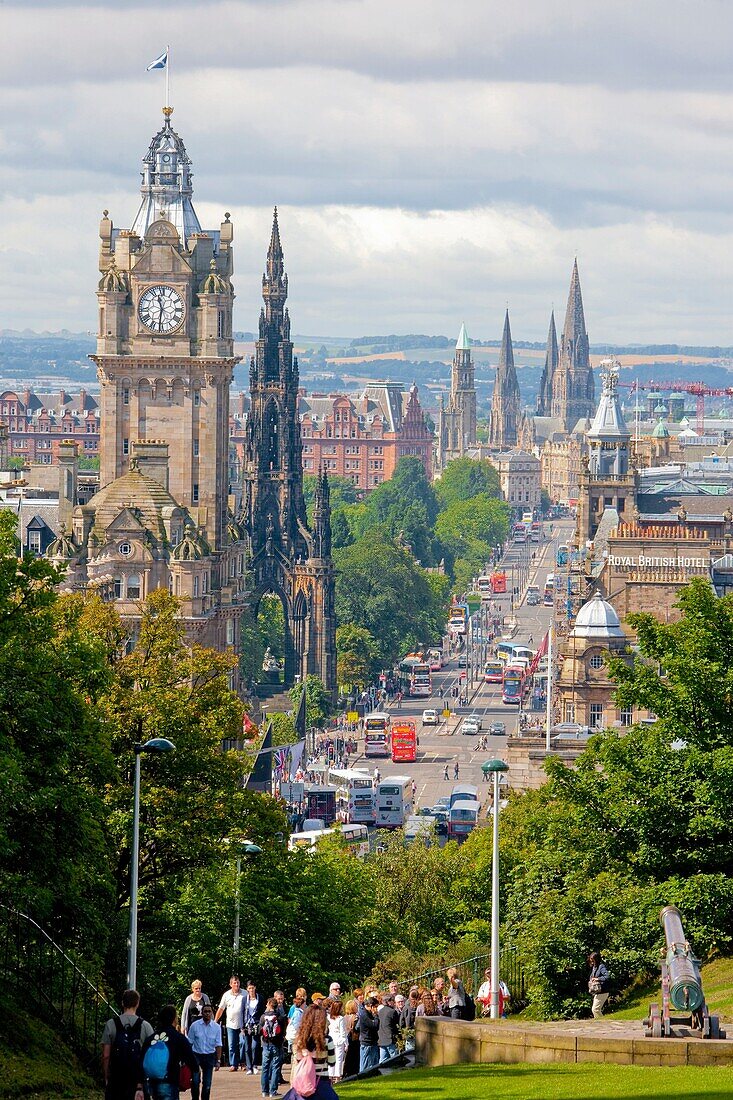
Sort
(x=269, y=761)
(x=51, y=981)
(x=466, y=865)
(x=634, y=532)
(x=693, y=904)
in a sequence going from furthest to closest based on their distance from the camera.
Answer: (x=634, y=532), (x=269, y=761), (x=466, y=865), (x=693, y=904), (x=51, y=981)

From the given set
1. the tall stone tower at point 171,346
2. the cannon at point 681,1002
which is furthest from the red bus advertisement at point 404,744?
the cannon at point 681,1002

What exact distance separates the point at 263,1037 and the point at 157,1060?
7.88 m

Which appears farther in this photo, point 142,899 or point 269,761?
point 269,761

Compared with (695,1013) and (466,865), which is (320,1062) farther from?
(466,865)

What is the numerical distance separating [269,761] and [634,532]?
59.4 meters

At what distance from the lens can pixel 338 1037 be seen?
47.2 m

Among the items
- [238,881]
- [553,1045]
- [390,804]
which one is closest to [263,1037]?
[553,1045]

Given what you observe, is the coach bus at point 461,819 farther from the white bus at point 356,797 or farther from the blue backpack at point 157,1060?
the blue backpack at point 157,1060

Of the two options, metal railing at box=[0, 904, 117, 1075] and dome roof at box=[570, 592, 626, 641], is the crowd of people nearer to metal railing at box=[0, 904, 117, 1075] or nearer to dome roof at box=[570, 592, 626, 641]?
metal railing at box=[0, 904, 117, 1075]

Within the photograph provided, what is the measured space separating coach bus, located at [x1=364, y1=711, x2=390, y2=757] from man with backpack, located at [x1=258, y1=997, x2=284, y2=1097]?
131 metres

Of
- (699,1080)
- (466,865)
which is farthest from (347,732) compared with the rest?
(699,1080)

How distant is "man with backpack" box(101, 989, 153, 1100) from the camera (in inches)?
1494

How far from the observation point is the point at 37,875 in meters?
54.1

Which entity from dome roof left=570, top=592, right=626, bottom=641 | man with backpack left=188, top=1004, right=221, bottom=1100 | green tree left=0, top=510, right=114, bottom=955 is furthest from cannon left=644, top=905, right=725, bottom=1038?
dome roof left=570, top=592, right=626, bottom=641
